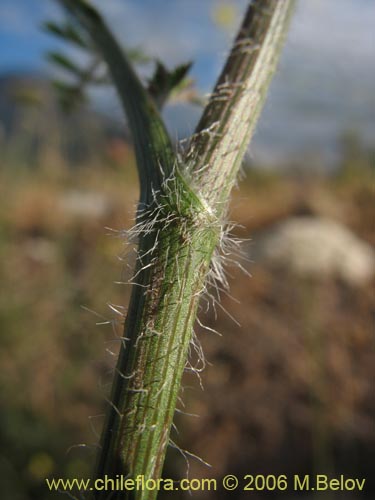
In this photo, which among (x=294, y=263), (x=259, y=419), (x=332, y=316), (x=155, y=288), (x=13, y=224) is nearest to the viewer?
(x=155, y=288)

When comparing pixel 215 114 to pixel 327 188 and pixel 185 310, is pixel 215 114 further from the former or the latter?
pixel 327 188

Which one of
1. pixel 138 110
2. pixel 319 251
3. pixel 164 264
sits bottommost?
pixel 164 264

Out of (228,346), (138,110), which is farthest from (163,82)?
(228,346)

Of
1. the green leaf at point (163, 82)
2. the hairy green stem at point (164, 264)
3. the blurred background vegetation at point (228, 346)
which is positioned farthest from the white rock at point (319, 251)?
the hairy green stem at point (164, 264)

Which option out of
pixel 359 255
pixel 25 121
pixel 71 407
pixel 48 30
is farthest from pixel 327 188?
pixel 48 30

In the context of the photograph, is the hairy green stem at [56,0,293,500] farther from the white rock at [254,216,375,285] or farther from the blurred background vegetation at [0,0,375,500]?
the white rock at [254,216,375,285]

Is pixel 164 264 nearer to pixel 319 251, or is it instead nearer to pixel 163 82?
pixel 163 82
